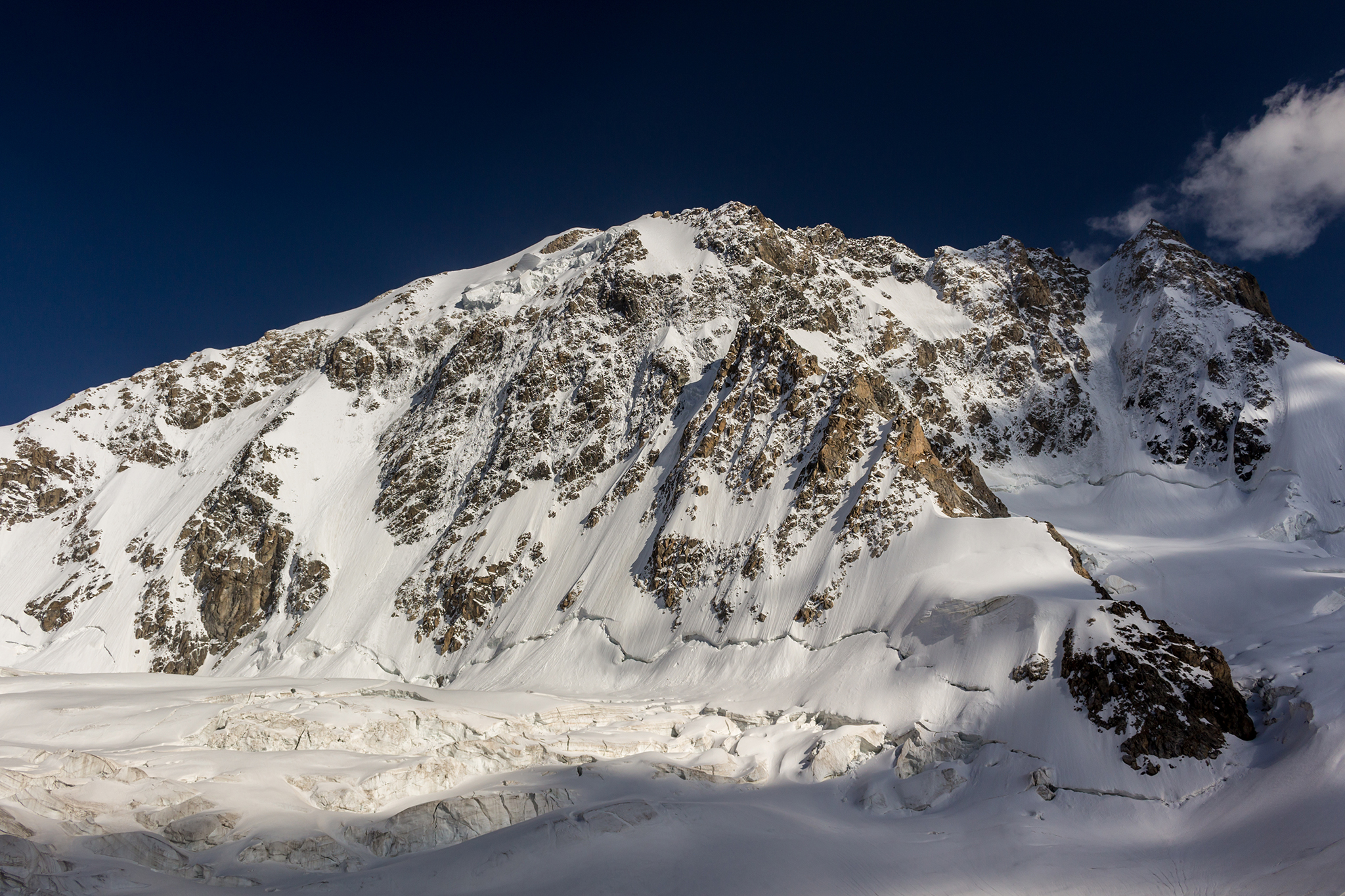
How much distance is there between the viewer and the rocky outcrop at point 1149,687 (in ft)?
77.0

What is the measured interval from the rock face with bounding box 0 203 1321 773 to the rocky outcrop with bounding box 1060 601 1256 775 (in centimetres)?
467

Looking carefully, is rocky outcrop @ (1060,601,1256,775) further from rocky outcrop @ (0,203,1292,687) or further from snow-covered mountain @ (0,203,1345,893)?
rocky outcrop @ (0,203,1292,687)

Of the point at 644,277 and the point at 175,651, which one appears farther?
the point at 644,277

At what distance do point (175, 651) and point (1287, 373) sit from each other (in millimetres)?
107825

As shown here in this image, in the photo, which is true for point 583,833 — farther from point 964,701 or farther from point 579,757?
point 964,701

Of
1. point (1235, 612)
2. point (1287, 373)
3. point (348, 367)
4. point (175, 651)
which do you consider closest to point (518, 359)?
point (348, 367)

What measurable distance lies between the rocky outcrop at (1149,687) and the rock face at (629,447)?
Answer: 184 inches

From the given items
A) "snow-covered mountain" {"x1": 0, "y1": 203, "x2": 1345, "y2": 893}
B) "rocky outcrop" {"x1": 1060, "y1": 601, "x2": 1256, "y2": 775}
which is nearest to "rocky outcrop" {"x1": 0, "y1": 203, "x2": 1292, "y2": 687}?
"snow-covered mountain" {"x1": 0, "y1": 203, "x2": 1345, "y2": 893}

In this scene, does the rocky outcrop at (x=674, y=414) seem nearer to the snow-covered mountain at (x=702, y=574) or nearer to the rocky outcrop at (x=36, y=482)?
the rocky outcrop at (x=36, y=482)

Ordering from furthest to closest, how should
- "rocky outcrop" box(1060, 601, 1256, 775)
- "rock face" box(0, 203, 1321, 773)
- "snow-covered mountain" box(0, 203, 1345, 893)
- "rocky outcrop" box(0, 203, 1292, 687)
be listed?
"rocky outcrop" box(0, 203, 1292, 687) → "rock face" box(0, 203, 1321, 773) → "rocky outcrop" box(1060, 601, 1256, 775) → "snow-covered mountain" box(0, 203, 1345, 893)

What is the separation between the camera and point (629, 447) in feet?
229

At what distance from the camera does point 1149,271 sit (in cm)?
8112

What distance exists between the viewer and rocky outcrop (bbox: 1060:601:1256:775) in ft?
77.0

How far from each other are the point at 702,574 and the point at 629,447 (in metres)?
22.2
